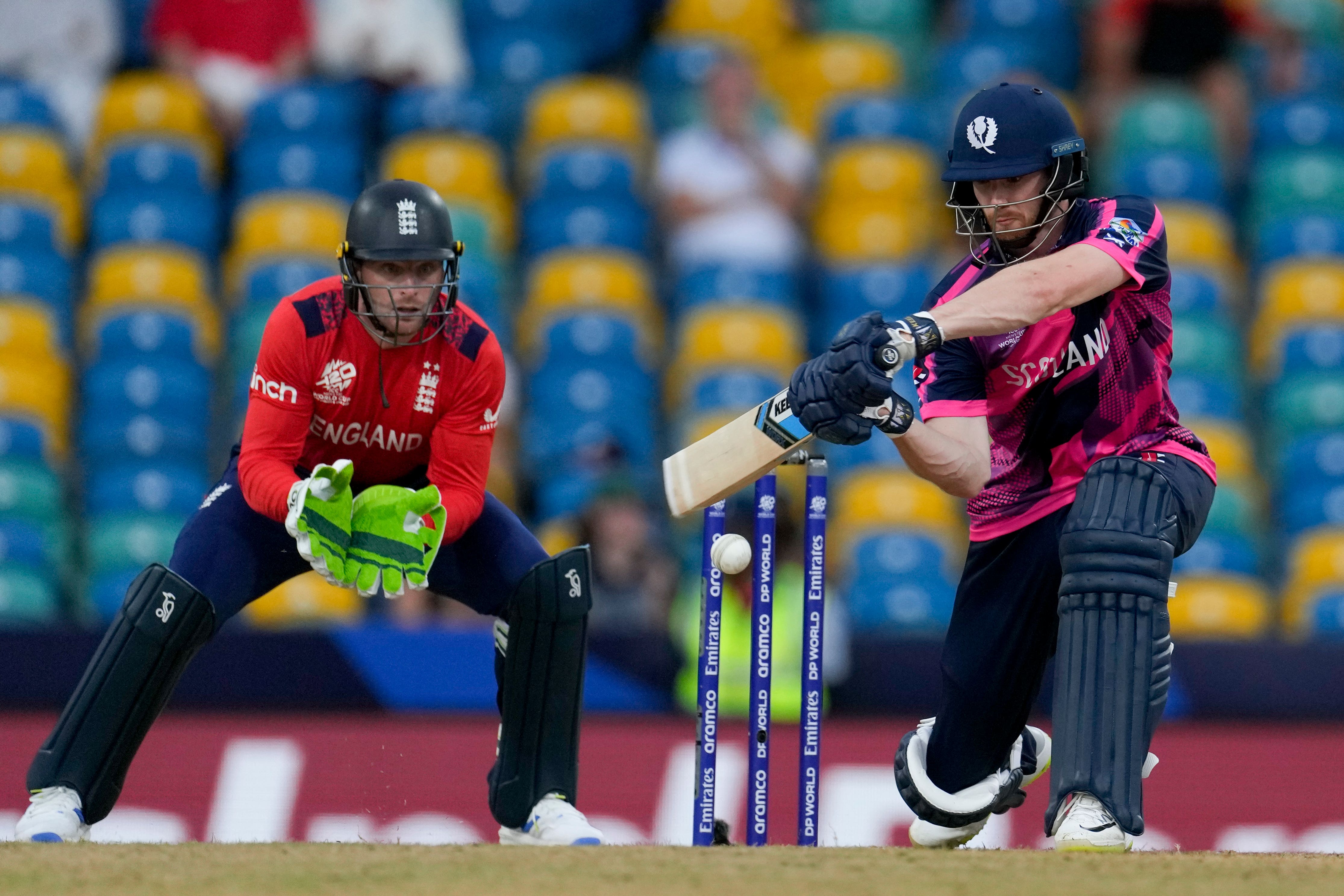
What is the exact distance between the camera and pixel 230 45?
8867 millimetres

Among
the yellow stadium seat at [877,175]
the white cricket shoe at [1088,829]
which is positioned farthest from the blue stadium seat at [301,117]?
the white cricket shoe at [1088,829]

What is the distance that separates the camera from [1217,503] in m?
7.69

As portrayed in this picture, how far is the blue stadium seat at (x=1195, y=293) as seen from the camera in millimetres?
8289

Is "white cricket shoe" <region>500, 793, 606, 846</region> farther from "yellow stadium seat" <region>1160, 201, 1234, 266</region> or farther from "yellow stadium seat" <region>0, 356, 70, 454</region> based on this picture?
"yellow stadium seat" <region>1160, 201, 1234, 266</region>

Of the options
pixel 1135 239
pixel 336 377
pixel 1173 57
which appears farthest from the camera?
pixel 1173 57

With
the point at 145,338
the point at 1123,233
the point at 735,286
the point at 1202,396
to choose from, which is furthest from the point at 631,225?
the point at 1123,233

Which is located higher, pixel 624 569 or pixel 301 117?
pixel 301 117

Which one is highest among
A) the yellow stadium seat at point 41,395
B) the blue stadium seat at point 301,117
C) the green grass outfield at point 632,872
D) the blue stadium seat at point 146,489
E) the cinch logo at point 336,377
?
the blue stadium seat at point 301,117

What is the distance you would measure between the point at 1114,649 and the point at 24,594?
4572mm

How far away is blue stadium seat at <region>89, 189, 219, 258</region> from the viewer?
836cm

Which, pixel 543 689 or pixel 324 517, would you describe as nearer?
pixel 324 517

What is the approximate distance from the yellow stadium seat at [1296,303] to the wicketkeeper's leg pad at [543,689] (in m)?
4.71

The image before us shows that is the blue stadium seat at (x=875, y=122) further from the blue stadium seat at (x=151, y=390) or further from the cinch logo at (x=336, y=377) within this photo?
the cinch logo at (x=336, y=377)

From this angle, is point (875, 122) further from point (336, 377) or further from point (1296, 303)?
point (336, 377)
